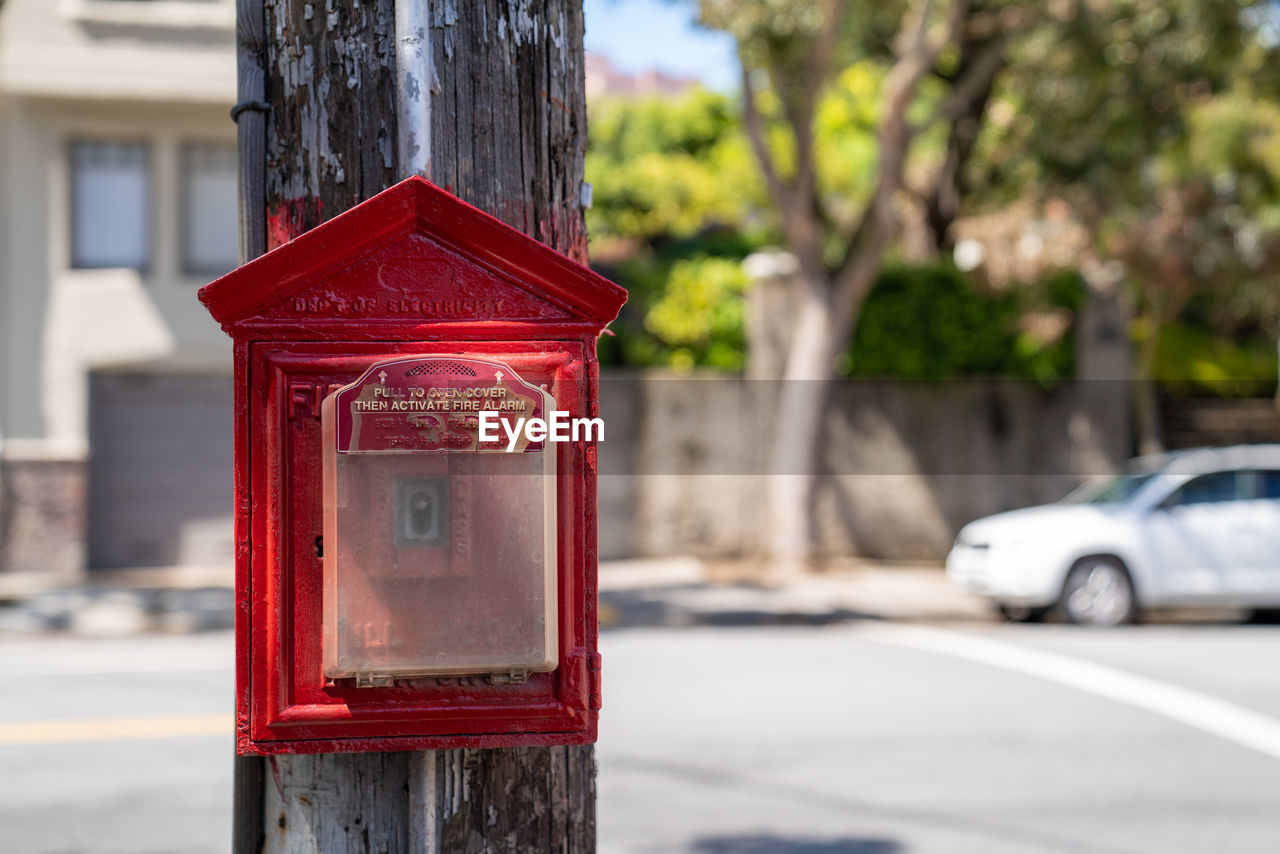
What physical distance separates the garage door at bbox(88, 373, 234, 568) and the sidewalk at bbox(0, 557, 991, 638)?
361mm

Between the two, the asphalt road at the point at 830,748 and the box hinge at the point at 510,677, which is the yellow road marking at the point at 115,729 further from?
the box hinge at the point at 510,677

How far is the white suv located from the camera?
36.5 ft

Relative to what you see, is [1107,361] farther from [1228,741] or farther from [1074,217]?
[1228,741]

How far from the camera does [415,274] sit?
2010 millimetres

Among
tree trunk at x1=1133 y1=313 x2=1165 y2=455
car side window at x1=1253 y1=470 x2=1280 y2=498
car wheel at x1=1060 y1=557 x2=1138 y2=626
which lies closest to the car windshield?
car wheel at x1=1060 y1=557 x2=1138 y2=626

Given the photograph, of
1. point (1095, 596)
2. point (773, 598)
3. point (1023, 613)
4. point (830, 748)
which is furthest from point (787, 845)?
point (773, 598)

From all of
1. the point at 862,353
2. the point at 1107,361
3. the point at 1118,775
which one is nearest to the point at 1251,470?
the point at 1107,361

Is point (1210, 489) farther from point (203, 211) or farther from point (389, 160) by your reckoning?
point (203, 211)

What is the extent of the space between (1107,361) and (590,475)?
14325 mm

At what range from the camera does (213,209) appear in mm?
14484

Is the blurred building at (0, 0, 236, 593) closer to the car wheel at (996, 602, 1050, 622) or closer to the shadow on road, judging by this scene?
the car wheel at (996, 602, 1050, 622)

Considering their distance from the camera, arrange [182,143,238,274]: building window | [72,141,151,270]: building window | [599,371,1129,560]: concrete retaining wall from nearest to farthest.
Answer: [72,141,151,270]: building window, [182,143,238,274]: building window, [599,371,1129,560]: concrete retaining wall

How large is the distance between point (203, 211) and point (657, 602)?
7.26m

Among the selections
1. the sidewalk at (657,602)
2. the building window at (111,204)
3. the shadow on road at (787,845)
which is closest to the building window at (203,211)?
the building window at (111,204)
